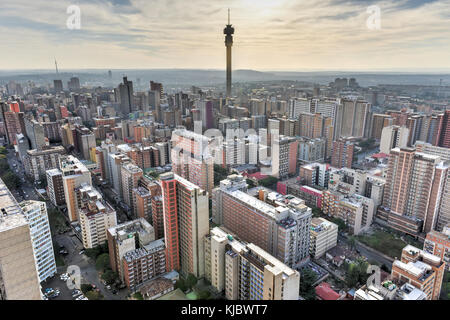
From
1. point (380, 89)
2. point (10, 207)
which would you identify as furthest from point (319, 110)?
point (10, 207)

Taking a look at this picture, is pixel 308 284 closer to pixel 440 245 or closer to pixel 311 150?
pixel 440 245

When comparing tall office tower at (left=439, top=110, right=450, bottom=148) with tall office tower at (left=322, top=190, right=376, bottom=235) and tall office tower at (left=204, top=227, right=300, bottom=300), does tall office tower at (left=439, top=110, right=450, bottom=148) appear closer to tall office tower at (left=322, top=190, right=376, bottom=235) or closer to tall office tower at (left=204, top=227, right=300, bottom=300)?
tall office tower at (left=322, top=190, right=376, bottom=235)

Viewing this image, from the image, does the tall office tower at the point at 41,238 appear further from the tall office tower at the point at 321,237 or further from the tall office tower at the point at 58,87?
the tall office tower at the point at 58,87

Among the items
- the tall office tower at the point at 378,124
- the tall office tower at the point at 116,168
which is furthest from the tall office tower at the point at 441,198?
the tall office tower at the point at 378,124

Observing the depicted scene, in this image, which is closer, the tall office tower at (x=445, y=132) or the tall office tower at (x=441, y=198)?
the tall office tower at (x=441, y=198)

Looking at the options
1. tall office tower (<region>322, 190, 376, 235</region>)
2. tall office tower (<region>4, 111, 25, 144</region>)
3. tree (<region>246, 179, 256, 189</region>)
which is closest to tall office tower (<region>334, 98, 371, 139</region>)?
tree (<region>246, 179, 256, 189</region>)

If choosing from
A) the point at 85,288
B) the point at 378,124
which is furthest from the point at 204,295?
the point at 378,124

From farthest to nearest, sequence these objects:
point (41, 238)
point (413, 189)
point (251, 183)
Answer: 1. point (251, 183)
2. point (413, 189)
3. point (41, 238)
